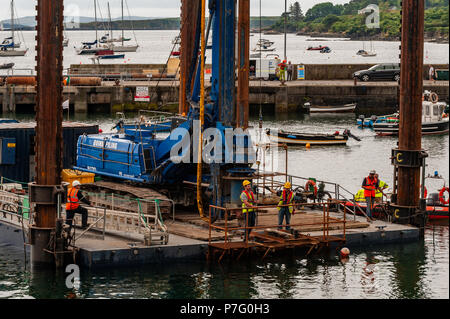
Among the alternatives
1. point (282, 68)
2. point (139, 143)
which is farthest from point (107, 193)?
point (282, 68)

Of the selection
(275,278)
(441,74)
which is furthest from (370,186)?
(441,74)

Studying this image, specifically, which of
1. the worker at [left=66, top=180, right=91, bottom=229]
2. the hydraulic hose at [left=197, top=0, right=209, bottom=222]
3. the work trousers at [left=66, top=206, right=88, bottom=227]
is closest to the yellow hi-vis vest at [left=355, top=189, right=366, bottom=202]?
the hydraulic hose at [left=197, top=0, right=209, bottom=222]

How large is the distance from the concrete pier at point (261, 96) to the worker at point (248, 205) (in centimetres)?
5017

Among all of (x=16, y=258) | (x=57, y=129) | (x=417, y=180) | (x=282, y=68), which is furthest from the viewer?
(x=282, y=68)

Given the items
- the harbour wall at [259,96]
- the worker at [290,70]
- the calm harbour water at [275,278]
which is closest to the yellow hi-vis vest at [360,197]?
the calm harbour water at [275,278]

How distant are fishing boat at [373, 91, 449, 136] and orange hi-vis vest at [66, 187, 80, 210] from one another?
138ft

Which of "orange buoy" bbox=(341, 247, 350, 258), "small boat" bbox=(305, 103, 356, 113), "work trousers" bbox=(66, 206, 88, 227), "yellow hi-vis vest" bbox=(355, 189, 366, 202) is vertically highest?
"small boat" bbox=(305, 103, 356, 113)

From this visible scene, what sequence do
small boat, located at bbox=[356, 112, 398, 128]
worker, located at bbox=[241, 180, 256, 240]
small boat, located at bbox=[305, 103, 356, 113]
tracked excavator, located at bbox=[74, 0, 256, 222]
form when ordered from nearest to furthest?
worker, located at bbox=[241, 180, 256, 240] → tracked excavator, located at bbox=[74, 0, 256, 222] → small boat, located at bbox=[356, 112, 398, 128] → small boat, located at bbox=[305, 103, 356, 113]

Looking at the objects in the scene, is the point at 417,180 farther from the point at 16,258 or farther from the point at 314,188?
the point at 16,258

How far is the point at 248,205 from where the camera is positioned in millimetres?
27656

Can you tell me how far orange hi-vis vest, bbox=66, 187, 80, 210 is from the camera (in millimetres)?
27484

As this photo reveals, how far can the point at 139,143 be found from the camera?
106ft

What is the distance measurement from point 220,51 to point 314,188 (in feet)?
22.0

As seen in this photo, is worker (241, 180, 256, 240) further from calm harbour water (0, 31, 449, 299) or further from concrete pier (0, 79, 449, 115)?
concrete pier (0, 79, 449, 115)
